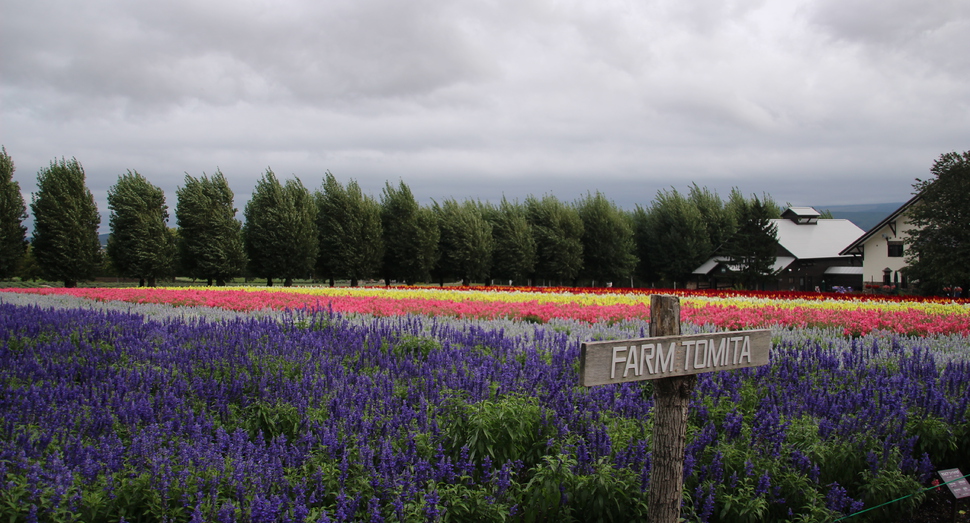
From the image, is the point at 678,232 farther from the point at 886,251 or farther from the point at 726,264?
the point at 886,251

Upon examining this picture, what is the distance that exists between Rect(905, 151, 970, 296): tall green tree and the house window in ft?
30.9

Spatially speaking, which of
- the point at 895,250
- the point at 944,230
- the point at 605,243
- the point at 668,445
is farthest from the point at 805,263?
the point at 668,445

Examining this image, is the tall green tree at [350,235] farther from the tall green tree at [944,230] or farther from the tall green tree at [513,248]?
the tall green tree at [944,230]

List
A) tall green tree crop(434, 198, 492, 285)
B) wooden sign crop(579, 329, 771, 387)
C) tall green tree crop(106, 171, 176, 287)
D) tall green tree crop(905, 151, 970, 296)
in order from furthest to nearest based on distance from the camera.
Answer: tall green tree crop(434, 198, 492, 285)
tall green tree crop(106, 171, 176, 287)
tall green tree crop(905, 151, 970, 296)
wooden sign crop(579, 329, 771, 387)

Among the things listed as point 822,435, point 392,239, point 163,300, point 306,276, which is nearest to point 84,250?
point 306,276

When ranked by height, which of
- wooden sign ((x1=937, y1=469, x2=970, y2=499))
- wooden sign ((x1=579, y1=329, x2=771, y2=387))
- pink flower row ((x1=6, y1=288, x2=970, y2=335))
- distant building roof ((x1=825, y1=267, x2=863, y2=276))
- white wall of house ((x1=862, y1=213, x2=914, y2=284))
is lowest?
wooden sign ((x1=937, y1=469, x2=970, y2=499))

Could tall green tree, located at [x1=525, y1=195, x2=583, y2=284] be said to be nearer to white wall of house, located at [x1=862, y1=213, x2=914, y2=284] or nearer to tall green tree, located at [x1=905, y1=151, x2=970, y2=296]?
white wall of house, located at [x1=862, y1=213, x2=914, y2=284]

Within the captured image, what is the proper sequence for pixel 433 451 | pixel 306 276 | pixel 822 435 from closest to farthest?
1. pixel 433 451
2. pixel 822 435
3. pixel 306 276

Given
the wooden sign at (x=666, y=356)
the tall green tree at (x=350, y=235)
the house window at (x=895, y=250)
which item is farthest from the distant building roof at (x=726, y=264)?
the wooden sign at (x=666, y=356)

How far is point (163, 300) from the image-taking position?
58.2 feet

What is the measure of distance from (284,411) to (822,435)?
462 cm

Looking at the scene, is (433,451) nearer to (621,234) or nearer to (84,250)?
(84,250)

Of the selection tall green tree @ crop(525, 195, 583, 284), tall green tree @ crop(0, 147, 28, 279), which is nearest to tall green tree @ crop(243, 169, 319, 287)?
tall green tree @ crop(0, 147, 28, 279)

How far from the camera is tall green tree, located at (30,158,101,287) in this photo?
40.4 m
